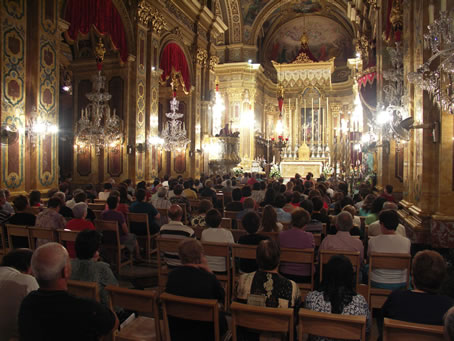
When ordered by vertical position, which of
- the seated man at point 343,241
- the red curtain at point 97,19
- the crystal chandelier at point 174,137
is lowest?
the seated man at point 343,241

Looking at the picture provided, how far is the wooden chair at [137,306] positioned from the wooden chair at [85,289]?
0.28 feet

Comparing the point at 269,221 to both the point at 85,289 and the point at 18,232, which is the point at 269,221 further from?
the point at 18,232

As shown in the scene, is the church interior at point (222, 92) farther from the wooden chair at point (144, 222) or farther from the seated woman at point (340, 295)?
the wooden chair at point (144, 222)

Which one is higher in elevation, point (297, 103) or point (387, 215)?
point (297, 103)

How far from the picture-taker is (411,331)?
2023 millimetres

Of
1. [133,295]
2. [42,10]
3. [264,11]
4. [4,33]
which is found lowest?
[133,295]

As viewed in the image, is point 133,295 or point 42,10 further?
point 42,10

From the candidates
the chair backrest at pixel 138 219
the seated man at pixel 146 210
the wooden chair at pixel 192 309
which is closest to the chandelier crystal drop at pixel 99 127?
the seated man at pixel 146 210

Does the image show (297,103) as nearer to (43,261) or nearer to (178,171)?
(178,171)

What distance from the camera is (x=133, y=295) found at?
2561 millimetres

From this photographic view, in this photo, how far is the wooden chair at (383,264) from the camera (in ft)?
11.5

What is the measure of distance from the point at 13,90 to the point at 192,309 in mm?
6974

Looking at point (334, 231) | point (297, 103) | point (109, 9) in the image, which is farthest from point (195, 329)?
point (297, 103)

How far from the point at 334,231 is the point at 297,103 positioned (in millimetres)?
23053
